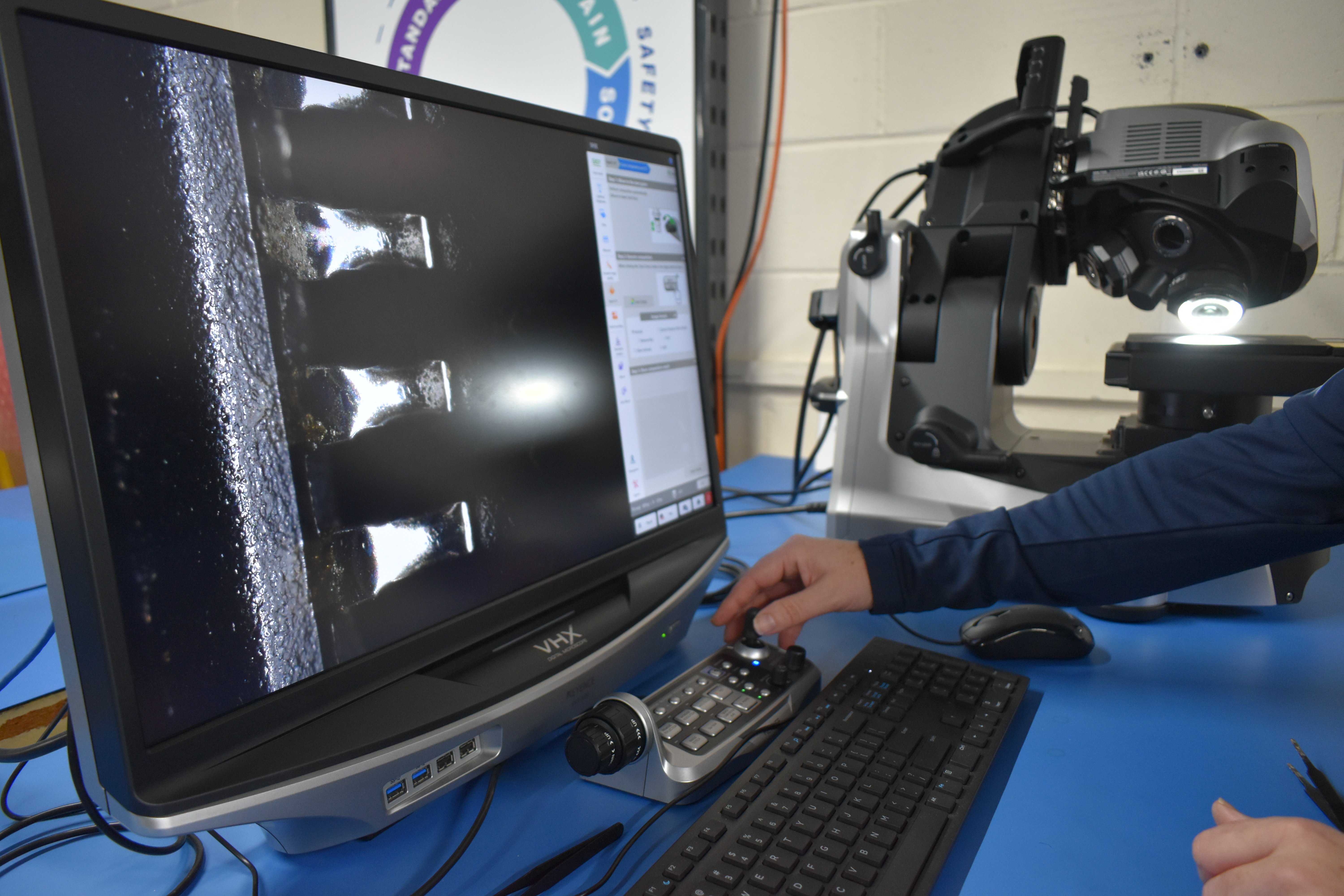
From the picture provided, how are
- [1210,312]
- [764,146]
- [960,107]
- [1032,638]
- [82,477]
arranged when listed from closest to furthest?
1. [82,477]
2. [1032,638]
3. [1210,312]
4. [960,107]
5. [764,146]

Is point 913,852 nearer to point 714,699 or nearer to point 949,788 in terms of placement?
point 949,788

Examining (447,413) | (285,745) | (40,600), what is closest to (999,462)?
(447,413)

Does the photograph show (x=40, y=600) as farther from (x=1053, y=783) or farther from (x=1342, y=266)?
(x=1342, y=266)

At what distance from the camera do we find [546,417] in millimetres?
551

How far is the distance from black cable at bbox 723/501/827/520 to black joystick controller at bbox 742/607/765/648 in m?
0.47

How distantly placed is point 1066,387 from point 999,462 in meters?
0.55

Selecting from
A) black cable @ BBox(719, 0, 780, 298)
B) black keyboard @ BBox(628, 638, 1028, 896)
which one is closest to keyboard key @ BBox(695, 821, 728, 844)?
black keyboard @ BBox(628, 638, 1028, 896)

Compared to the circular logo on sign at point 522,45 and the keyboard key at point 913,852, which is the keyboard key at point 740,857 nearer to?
the keyboard key at point 913,852

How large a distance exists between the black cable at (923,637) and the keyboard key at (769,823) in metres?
0.28

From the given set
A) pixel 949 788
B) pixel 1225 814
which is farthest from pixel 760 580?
pixel 1225 814

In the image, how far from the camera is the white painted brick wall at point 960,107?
1123 millimetres

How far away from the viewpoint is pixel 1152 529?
0.63 m

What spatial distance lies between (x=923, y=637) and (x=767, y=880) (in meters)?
0.38

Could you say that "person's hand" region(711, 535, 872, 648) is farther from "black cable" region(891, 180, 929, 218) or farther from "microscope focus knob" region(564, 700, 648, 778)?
"black cable" region(891, 180, 929, 218)
